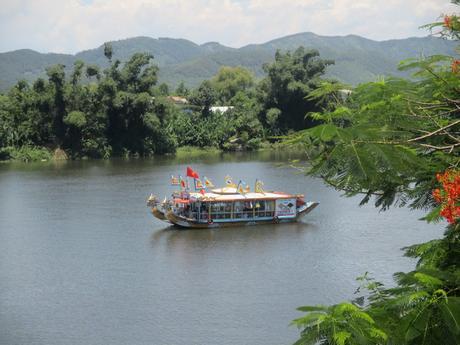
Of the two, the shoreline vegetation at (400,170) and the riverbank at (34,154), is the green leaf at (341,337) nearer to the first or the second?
the shoreline vegetation at (400,170)

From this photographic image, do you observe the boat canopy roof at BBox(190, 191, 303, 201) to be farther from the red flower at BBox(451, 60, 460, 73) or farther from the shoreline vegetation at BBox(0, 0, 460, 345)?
the red flower at BBox(451, 60, 460, 73)

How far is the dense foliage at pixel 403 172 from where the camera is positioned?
4.38 metres

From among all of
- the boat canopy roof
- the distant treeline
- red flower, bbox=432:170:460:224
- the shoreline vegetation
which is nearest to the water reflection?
the boat canopy roof

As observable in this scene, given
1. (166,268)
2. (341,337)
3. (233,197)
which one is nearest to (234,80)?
(233,197)

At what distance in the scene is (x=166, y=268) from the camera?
21109 millimetres

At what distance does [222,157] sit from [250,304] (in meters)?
36.7

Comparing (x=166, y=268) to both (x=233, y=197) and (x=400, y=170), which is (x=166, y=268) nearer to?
(x=233, y=197)

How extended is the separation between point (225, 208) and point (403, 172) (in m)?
22.2

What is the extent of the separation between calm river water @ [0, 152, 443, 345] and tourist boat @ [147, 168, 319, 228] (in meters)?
0.56

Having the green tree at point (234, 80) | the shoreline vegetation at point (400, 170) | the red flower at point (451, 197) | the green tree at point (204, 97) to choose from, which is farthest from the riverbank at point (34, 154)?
the red flower at point (451, 197)

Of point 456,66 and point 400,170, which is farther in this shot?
point 456,66

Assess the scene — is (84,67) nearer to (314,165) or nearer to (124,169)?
(124,169)

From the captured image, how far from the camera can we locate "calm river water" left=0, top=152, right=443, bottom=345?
1580 centimetres

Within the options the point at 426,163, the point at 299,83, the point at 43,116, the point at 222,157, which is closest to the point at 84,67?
the point at 43,116
